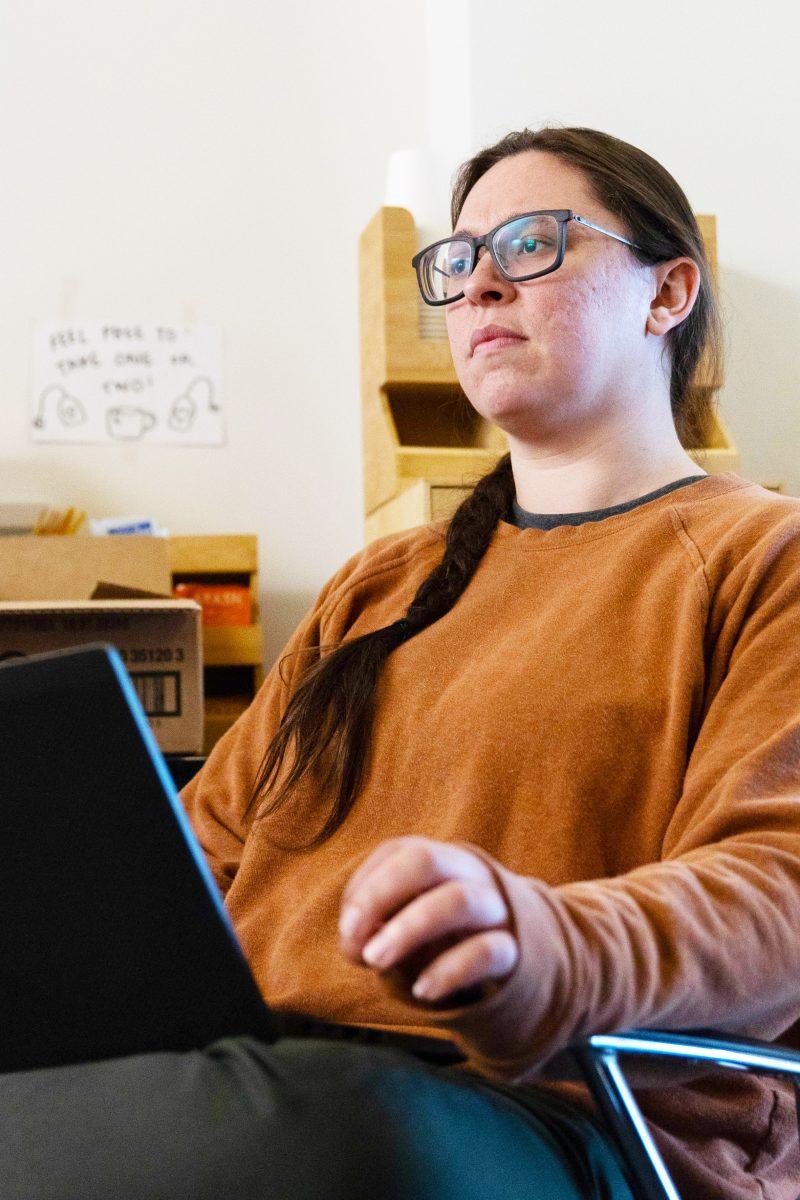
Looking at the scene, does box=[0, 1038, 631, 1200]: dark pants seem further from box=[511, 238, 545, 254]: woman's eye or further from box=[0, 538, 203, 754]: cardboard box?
box=[0, 538, 203, 754]: cardboard box

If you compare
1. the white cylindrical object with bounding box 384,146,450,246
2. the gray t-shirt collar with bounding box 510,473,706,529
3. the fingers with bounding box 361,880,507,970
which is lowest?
the fingers with bounding box 361,880,507,970

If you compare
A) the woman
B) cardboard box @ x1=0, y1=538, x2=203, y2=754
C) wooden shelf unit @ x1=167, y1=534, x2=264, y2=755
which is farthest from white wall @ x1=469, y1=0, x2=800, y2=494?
the woman

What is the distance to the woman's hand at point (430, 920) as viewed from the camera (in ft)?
1.73

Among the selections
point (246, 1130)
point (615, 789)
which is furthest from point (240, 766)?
point (246, 1130)

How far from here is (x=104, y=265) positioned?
2811 millimetres

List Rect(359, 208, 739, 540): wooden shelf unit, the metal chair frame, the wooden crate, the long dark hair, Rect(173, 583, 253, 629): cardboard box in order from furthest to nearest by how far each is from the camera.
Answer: Rect(173, 583, 253, 629): cardboard box, Rect(359, 208, 739, 540): wooden shelf unit, the wooden crate, the long dark hair, the metal chair frame

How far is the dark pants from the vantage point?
59 cm

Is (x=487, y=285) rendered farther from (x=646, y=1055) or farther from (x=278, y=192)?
(x=278, y=192)

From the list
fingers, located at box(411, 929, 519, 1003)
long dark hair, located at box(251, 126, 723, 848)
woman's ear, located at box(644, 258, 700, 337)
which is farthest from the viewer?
woman's ear, located at box(644, 258, 700, 337)

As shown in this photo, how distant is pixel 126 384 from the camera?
2.80 meters

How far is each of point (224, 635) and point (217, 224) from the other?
94 cm

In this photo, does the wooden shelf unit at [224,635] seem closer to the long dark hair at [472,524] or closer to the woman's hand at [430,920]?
the long dark hair at [472,524]

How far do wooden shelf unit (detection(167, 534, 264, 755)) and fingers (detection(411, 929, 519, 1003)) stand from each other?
1936 millimetres

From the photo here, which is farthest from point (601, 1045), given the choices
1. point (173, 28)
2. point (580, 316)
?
point (173, 28)
